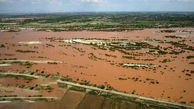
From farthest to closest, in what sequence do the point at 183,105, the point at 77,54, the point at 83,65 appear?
1. the point at 77,54
2. the point at 83,65
3. the point at 183,105

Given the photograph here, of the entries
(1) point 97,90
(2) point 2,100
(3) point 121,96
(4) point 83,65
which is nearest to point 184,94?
(3) point 121,96

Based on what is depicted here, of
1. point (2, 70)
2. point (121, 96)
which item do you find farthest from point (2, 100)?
point (121, 96)

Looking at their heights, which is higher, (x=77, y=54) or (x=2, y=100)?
(x=77, y=54)

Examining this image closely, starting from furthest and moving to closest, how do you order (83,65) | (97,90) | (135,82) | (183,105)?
1. (83,65)
2. (135,82)
3. (97,90)
4. (183,105)

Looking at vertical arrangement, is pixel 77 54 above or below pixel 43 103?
above

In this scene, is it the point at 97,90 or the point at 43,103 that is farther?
the point at 97,90

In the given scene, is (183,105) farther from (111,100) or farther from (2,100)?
(2,100)

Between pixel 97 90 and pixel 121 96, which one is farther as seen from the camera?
pixel 97 90

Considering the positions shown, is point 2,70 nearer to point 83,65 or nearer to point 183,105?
point 83,65

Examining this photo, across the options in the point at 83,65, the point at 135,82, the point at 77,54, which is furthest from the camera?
the point at 77,54
